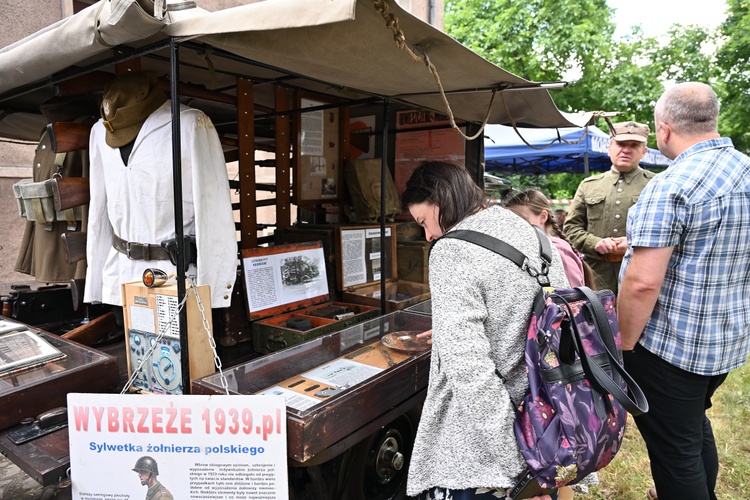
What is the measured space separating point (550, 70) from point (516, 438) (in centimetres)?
1401

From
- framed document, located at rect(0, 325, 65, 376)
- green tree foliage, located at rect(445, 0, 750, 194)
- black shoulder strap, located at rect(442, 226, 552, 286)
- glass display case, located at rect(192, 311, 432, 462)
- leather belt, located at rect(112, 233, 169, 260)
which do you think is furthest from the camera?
green tree foliage, located at rect(445, 0, 750, 194)

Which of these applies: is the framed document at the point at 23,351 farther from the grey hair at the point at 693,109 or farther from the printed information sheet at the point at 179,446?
the grey hair at the point at 693,109

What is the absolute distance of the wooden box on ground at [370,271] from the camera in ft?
11.3

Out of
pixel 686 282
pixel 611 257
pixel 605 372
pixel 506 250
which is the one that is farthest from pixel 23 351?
pixel 611 257

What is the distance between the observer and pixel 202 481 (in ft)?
4.97

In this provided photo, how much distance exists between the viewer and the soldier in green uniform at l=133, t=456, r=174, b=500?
5.00 feet

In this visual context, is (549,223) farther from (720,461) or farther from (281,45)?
(720,461)

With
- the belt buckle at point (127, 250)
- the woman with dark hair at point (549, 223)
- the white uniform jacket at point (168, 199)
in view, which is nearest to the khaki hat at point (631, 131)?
the woman with dark hair at point (549, 223)

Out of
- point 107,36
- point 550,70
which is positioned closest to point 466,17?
point 550,70

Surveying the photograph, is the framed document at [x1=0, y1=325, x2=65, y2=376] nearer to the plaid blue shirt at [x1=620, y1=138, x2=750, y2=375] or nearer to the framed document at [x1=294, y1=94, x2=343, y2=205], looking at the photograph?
the framed document at [x1=294, y1=94, x2=343, y2=205]

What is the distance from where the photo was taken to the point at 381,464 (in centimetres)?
245

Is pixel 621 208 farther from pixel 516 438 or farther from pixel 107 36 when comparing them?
pixel 107 36

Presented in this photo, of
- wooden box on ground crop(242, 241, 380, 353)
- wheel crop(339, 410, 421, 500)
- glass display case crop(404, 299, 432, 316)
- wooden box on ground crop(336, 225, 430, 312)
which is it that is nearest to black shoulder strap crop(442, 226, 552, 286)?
wheel crop(339, 410, 421, 500)

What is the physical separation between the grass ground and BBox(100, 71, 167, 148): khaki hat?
3.15 metres
